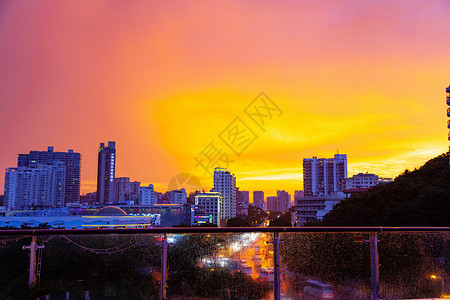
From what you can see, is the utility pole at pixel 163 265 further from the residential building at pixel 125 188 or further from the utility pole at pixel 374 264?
the residential building at pixel 125 188

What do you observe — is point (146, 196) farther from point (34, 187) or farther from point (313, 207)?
point (313, 207)

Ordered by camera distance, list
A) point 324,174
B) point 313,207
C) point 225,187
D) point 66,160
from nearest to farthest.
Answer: point 313,207
point 225,187
point 324,174
point 66,160

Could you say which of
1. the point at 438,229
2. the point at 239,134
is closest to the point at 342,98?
the point at 239,134

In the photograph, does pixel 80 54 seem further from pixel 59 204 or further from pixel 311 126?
pixel 59 204

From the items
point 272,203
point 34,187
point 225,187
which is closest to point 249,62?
point 225,187

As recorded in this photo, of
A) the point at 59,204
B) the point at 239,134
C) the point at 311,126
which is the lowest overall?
the point at 59,204

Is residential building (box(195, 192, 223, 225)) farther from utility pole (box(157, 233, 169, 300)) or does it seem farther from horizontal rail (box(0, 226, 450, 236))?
horizontal rail (box(0, 226, 450, 236))

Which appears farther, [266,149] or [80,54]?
[266,149]
